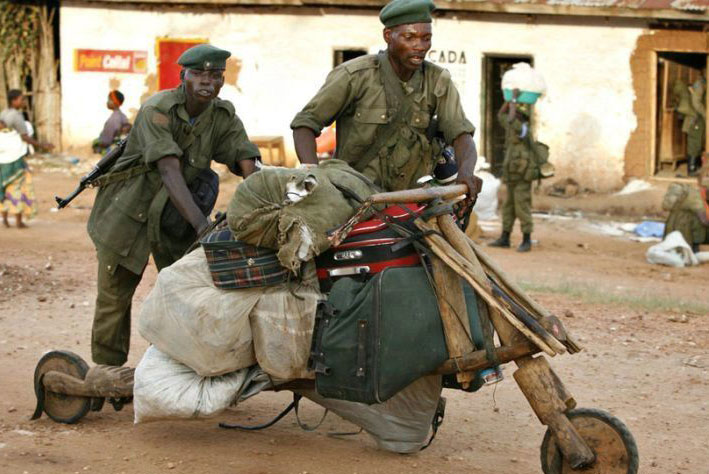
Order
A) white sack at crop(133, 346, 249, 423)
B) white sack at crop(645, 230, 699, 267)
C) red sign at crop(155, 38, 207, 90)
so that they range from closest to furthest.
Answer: white sack at crop(133, 346, 249, 423)
white sack at crop(645, 230, 699, 267)
red sign at crop(155, 38, 207, 90)

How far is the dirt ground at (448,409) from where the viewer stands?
15.4ft

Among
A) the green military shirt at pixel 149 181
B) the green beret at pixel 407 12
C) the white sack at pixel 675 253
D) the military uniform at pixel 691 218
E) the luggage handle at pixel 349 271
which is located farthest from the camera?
the military uniform at pixel 691 218

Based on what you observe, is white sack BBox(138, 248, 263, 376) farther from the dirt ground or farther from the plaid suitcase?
the dirt ground

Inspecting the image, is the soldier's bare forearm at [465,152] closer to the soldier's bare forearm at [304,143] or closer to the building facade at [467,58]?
the soldier's bare forearm at [304,143]

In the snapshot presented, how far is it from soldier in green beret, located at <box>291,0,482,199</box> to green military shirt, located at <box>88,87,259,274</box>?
0.44 metres

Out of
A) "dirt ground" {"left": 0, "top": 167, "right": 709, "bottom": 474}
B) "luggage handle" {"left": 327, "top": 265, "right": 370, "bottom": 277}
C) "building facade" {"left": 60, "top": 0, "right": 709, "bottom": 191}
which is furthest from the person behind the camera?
"building facade" {"left": 60, "top": 0, "right": 709, "bottom": 191}

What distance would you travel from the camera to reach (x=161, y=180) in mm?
5203

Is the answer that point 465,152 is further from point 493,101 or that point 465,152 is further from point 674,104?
point 674,104

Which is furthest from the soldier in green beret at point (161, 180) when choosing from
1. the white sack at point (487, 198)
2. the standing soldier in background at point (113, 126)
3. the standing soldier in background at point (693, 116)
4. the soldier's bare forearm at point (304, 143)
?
the standing soldier in background at point (693, 116)

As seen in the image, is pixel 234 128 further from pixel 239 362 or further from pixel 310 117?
pixel 239 362

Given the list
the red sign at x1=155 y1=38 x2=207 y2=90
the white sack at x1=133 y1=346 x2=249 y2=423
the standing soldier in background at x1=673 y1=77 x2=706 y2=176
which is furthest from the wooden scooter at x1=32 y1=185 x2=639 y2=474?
the red sign at x1=155 y1=38 x2=207 y2=90

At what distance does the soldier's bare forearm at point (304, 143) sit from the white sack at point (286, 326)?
80cm

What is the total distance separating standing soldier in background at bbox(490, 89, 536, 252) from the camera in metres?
12.7

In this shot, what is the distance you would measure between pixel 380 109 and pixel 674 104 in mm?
14494
